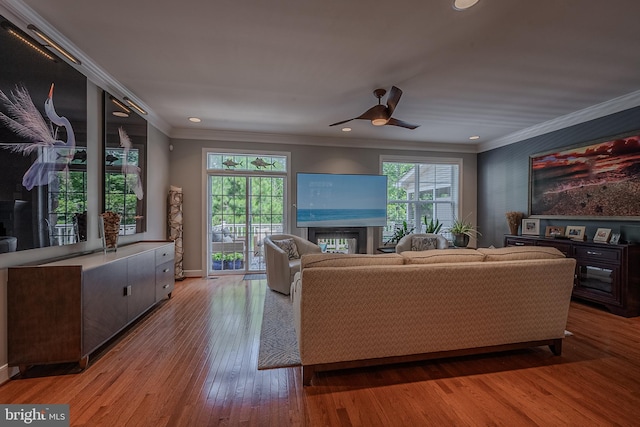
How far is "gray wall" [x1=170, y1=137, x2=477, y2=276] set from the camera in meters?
4.86

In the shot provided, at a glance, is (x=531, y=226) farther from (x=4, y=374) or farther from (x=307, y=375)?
(x=4, y=374)

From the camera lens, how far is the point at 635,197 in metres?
3.34

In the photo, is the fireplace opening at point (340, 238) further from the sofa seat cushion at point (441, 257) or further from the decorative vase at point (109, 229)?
the sofa seat cushion at point (441, 257)

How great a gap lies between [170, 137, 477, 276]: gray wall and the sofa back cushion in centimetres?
329

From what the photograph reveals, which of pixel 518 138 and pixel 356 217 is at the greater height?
pixel 518 138

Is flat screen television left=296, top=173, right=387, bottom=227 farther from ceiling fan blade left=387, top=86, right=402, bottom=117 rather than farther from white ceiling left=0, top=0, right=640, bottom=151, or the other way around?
ceiling fan blade left=387, top=86, right=402, bottom=117

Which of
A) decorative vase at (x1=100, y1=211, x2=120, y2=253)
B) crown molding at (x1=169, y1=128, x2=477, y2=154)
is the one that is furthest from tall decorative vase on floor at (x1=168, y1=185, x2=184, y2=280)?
decorative vase at (x1=100, y1=211, x2=120, y2=253)

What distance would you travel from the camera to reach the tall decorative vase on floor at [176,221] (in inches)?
178

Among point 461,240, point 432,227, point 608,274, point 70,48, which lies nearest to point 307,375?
point 70,48

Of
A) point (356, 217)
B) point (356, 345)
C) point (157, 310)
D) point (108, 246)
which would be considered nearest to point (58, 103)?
point (108, 246)

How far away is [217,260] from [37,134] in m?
3.34

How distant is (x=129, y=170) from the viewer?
3.37 m

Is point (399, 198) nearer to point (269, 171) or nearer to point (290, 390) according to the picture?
point (269, 171)

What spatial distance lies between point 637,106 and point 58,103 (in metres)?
6.09
